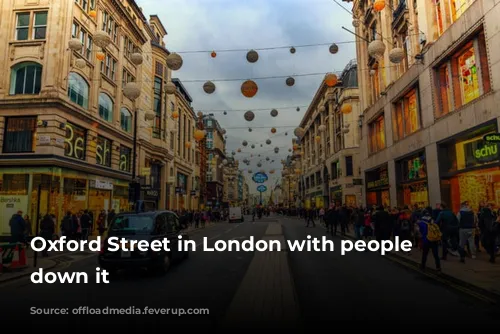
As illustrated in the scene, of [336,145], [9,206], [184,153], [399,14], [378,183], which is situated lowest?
[9,206]

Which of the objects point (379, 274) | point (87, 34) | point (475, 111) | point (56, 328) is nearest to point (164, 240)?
point (56, 328)

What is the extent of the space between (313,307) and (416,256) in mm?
7696

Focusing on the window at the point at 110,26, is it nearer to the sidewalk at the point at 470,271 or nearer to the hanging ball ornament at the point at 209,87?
the hanging ball ornament at the point at 209,87

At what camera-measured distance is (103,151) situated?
91.6 ft

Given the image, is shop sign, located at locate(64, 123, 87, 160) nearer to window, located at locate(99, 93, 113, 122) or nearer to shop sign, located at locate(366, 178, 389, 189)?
window, located at locate(99, 93, 113, 122)

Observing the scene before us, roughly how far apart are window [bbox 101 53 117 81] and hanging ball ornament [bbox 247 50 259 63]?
17.1m

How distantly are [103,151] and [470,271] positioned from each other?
25741 millimetres

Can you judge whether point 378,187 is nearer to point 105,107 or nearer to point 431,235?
point 431,235

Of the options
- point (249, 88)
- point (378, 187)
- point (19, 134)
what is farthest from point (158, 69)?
point (249, 88)

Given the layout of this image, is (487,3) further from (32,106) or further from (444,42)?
(32,106)

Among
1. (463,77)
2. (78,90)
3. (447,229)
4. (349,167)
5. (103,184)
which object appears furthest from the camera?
(349,167)

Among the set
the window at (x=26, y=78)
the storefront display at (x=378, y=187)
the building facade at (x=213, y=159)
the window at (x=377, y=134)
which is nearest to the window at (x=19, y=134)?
the window at (x=26, y=78)

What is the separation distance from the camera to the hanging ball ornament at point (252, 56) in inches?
596

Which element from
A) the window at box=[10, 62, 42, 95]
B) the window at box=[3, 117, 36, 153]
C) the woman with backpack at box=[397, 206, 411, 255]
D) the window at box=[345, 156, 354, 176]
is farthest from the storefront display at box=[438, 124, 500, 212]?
the window at box=[345, 156, 354, 176]
